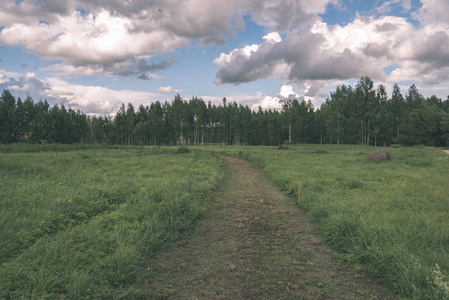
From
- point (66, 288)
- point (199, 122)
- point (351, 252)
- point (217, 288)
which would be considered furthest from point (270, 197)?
point (199, 122)

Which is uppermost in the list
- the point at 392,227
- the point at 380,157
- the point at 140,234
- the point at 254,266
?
the point at 380,157

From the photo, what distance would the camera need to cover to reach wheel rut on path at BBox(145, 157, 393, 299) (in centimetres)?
387

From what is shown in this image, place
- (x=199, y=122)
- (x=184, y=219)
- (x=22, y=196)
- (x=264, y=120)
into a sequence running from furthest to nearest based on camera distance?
(x=264, y=120) < (x=199, y=122) < (x=22, y=196) < (x=184, y=219)

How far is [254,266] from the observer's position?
4.60 m

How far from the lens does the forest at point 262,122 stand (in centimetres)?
5725

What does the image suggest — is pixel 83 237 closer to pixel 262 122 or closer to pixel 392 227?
pixel 392 227

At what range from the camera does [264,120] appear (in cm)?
9088

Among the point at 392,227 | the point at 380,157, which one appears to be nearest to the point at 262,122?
the point at 380,157

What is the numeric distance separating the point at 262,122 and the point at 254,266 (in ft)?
288

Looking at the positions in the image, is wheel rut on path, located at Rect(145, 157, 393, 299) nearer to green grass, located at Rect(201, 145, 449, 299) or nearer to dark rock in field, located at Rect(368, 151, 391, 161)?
green grass, located at Rect(201, 145, 449, 299)

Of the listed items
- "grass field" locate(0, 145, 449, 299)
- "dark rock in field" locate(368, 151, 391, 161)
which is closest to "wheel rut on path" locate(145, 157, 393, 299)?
"grass field" locate(0, 145, 449, 299)

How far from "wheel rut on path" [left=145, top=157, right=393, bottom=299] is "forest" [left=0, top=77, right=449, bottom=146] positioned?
57.3 meters

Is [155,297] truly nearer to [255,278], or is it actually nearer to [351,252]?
[255,278]

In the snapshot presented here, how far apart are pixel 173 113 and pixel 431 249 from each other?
83732mm
